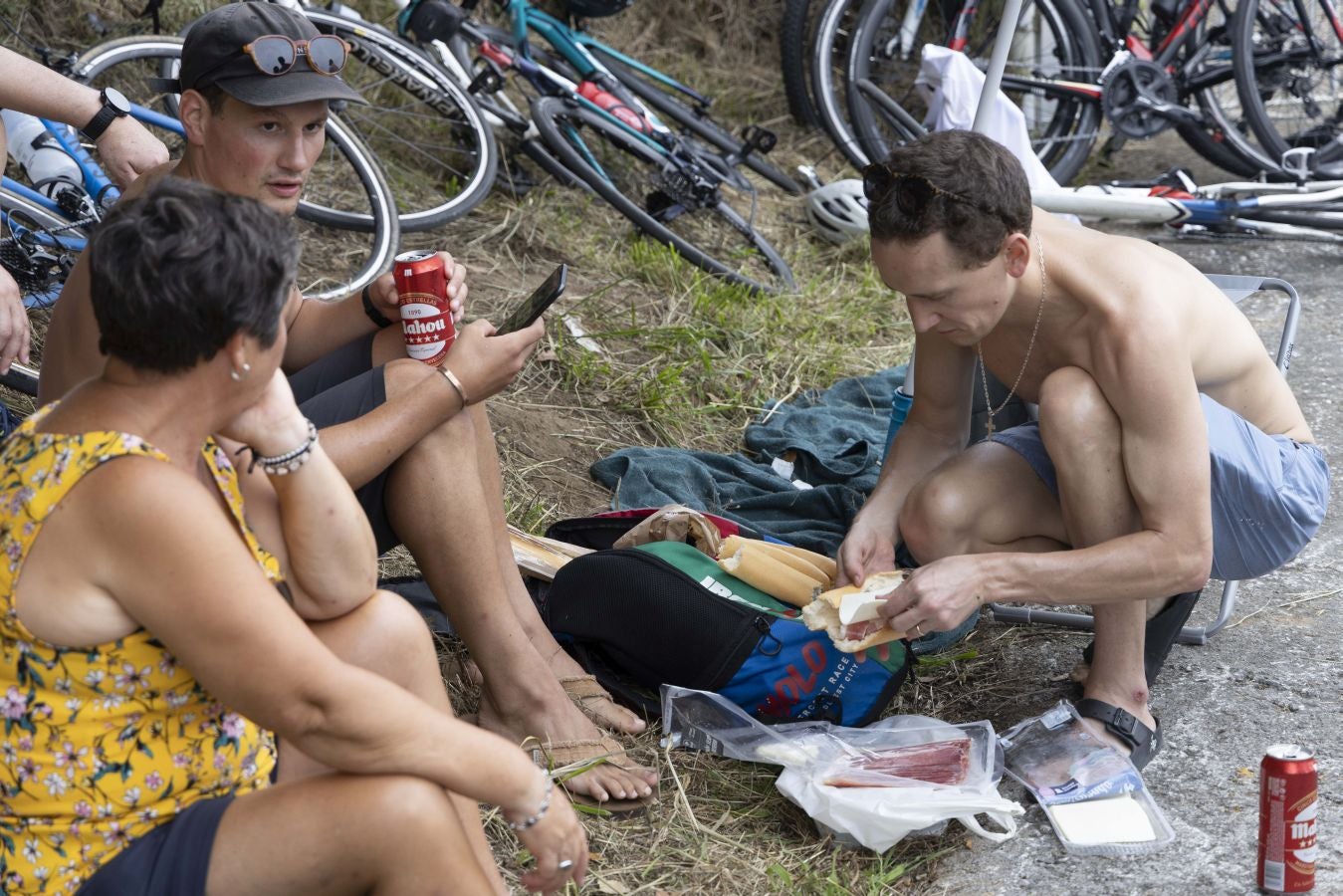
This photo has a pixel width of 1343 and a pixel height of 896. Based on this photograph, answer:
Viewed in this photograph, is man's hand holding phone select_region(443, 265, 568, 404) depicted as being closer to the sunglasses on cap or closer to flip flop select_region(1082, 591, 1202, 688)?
the sunglasses on cap

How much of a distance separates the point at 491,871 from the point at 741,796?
925mm

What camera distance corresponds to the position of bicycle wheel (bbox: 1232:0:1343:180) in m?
6.52

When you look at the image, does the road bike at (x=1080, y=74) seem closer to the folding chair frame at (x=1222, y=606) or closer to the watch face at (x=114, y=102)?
the folding chair frame at (x=1222, y=606)

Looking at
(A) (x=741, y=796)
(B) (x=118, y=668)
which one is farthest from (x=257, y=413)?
(A) (x=741, y=796)

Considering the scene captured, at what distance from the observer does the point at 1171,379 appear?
2623 mm

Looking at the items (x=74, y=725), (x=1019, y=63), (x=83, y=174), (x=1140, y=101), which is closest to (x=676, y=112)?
(x=1019, y=63)

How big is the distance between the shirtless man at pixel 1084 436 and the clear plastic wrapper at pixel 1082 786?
9 cm

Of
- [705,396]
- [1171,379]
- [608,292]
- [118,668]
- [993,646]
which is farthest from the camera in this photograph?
[608,292]

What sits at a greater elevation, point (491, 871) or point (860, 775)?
point (491, 871)

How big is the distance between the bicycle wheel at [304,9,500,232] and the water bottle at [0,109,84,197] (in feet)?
3.28

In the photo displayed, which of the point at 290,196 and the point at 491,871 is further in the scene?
the point at 290,196

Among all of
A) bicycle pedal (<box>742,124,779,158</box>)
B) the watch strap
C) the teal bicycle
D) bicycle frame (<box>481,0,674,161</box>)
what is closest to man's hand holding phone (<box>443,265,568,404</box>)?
the watch strap

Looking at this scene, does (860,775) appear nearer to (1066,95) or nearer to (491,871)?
(491,871)

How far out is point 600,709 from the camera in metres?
2.93
